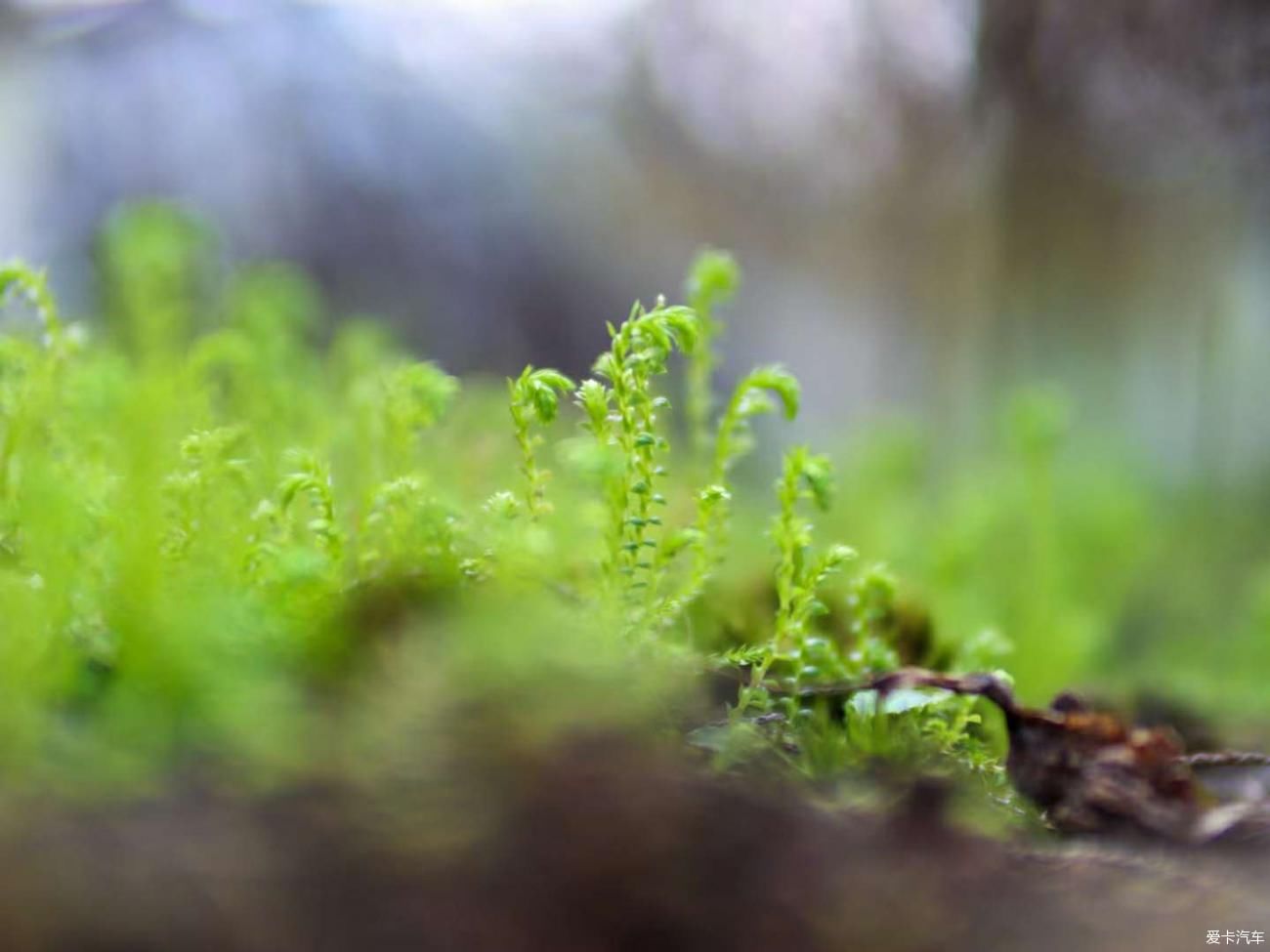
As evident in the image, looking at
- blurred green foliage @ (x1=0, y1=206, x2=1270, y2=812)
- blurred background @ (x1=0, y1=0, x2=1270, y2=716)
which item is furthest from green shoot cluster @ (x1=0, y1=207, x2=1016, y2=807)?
blurred background @ (x1=0, y1=0, x2=1270, y2=716)

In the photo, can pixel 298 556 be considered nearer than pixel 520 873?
No

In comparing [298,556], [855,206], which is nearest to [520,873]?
[298,556]

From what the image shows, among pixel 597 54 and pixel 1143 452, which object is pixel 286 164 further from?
pixel 1143 452

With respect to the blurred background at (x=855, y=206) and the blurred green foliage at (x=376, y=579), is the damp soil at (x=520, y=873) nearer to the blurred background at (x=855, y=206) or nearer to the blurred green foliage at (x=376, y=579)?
the blurred green foliage at (x=376, y=579)

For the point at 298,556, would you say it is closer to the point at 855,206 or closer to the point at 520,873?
the point at 520,873

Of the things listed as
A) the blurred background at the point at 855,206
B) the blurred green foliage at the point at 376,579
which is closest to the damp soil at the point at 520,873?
the blurred green foliage at the point at 376,579

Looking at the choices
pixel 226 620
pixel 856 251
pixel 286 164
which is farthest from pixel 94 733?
pixel 856 251

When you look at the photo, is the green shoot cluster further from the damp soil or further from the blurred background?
the blurred background

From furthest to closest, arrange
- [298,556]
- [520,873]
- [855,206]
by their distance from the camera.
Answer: [855,206] < [298,556] < [520,873]
